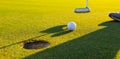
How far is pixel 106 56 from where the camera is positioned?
6648 millimetres

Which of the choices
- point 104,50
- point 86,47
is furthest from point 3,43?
point 104,50

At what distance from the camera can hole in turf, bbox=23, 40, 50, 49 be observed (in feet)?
24.9

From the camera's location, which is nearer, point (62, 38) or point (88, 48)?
point (88, 48)

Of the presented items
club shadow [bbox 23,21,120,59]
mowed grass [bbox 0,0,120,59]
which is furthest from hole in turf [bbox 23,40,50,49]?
club shadow [bbox 23,21,120,59]

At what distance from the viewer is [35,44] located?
7.89m

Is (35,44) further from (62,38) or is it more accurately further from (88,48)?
(88,48)

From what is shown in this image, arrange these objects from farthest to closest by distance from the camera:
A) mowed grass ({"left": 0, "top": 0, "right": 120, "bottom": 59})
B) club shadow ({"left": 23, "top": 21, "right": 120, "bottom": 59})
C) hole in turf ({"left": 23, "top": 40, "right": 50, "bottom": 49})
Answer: hole in turf ({"left": 23, "top": 40, "right": 50, "bottom": 49}), mowed grass ({"left": 0, "top": 0, "right": 120, "bottom": 59}), club shadow ({"left": 23, "top": 21, "right": 120, "bottom": 59})

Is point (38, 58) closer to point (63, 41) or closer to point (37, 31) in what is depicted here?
point (63, 41)

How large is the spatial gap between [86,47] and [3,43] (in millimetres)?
2360

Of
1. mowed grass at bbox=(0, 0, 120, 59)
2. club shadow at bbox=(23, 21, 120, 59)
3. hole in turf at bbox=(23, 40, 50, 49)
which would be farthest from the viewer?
hole in turf at bbox=(23, 40, 50, 49)

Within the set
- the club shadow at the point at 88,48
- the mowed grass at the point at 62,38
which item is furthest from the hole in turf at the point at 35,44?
the club shadow at the point at 88,48

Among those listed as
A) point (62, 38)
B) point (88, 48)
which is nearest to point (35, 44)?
point (62, 38)

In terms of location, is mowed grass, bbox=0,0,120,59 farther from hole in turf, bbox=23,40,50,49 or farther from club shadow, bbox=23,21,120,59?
hole in turf, bbox=23,40,50,49

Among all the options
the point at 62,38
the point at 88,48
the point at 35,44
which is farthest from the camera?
the point at 62,38
